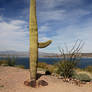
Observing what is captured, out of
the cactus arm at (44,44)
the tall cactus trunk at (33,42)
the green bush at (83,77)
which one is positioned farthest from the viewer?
the green bush at (83,77)

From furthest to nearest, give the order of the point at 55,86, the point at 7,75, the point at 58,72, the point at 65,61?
1. the point at 58,72
2. the point at 65,61
3. the point at 7,75
4. the point at 55,86

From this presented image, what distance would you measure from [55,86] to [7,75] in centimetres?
240

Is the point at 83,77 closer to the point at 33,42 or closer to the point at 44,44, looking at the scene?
the point at 44,44

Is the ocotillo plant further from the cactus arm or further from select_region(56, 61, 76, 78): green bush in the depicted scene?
select_region(56, 61, 76, 78): green bush

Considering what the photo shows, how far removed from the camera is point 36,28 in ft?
20.1

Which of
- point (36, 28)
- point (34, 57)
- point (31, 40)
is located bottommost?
point (34, 57)

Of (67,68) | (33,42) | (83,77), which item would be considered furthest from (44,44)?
(83,77)

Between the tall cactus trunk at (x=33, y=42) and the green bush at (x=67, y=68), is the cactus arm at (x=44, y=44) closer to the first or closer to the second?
the tall cactus trunk at (x=33, y=42)

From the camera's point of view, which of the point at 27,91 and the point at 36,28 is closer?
the point at 27,91

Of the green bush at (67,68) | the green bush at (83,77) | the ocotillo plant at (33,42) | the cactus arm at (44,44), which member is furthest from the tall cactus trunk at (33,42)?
the green bush at (83,77)

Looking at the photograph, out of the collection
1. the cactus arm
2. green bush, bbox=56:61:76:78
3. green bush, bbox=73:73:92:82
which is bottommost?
green bush, bbox=73:73:92:82

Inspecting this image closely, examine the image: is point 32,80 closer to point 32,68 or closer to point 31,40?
point 32,68

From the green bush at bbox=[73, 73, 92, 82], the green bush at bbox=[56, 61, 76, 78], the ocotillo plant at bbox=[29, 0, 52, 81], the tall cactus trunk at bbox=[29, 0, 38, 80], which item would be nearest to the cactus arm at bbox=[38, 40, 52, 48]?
the ocotillo plant at bbox=[29, 0, 52, 81]

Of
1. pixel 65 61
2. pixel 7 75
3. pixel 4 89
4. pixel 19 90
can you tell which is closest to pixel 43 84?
pixel 19 90
